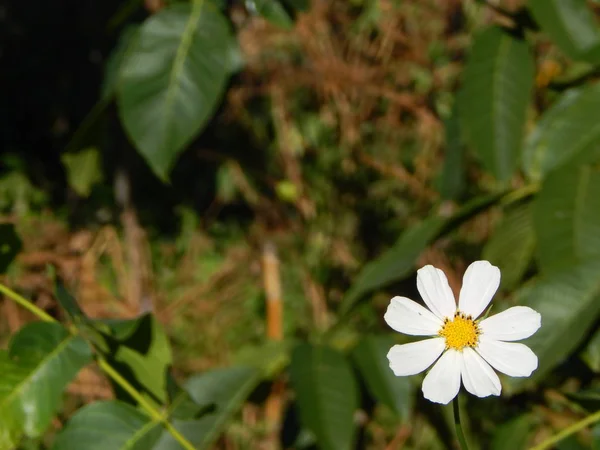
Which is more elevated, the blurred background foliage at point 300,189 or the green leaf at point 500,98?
the green leaf at point 500,98

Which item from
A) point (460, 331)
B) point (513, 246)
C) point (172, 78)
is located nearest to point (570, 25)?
point (513, 246)

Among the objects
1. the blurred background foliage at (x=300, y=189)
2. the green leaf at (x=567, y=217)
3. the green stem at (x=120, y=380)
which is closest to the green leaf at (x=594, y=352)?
the blurred background foliage at (x=300, y=189)

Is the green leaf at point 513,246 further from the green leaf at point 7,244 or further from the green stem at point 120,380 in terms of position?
the green leaf at point 7,244

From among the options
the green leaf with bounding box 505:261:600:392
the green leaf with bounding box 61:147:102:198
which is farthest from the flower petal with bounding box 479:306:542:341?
the green leaf with bounding box 61:147:102:198

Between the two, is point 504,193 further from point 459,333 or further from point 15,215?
point 15,215

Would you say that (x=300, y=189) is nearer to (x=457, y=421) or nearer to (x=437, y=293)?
(x=437, y=293)

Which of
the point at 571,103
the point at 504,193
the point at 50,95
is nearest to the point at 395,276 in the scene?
the point at 504,193
